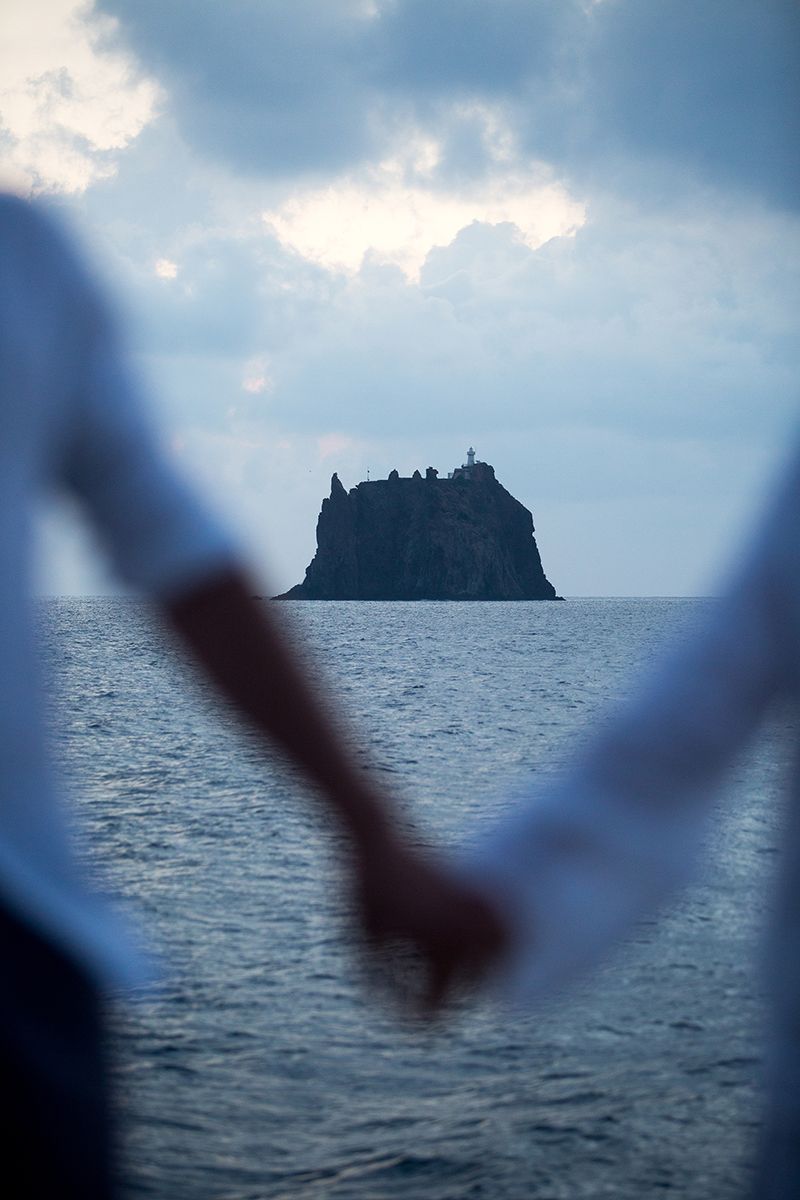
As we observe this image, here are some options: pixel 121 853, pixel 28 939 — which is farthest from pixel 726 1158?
pixel 121 853

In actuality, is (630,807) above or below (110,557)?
below

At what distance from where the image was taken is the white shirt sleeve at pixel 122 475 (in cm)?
360

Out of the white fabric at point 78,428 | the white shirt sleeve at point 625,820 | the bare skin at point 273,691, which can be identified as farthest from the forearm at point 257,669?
the white shirt sleeve at point 625,820

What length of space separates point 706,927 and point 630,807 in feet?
26.6

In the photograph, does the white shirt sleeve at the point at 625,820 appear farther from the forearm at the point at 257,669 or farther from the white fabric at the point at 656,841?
the forearm at the point at 257,669

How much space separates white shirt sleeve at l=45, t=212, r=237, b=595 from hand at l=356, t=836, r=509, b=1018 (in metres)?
5.20

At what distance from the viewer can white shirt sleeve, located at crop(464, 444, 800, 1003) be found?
7.76 meters

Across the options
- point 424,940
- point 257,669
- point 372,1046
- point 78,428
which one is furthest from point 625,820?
point 78,428

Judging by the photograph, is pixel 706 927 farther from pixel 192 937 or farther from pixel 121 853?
pixel 121 853

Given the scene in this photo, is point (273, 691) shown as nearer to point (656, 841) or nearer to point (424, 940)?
point (424, 940)

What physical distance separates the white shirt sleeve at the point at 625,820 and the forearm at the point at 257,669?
3.37 metres

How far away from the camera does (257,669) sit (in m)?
3.63

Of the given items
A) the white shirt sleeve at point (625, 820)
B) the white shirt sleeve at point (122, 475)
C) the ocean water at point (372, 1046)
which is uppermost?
the white shirt sleeve at point (122, 475)

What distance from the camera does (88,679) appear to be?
61.3 m
